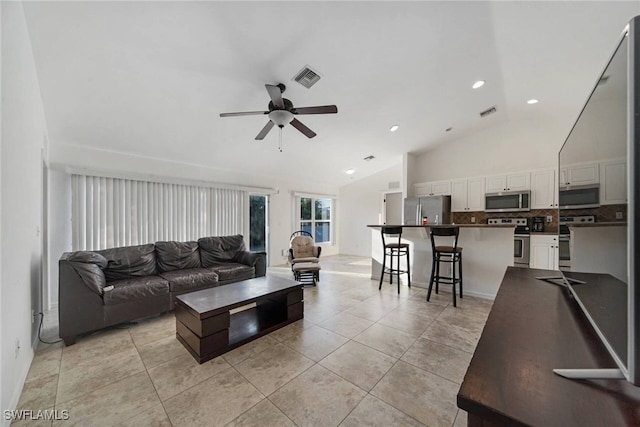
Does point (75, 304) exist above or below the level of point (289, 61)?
below

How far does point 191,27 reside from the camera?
84.0 inches

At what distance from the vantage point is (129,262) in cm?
330

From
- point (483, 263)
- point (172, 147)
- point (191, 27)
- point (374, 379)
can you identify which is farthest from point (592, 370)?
point (172, 147)

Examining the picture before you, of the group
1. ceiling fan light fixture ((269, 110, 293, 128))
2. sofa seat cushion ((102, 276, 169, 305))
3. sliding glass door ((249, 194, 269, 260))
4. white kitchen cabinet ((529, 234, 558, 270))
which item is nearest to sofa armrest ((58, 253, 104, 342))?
sofa seat cushion ((102, 276, 169, 305))

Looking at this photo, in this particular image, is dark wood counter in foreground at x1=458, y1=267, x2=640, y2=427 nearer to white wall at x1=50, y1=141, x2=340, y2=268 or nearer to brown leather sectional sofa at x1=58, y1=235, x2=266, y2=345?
brown leather sectional sofa at x1=58, y1=235, x2=266, y2=345

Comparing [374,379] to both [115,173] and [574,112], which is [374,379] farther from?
[574,112]

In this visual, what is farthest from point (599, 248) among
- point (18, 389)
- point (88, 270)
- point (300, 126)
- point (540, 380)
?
point (88, 270)

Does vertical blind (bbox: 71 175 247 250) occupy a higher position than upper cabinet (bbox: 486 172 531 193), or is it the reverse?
upper cabinet (bbox: 486 172 531 193)

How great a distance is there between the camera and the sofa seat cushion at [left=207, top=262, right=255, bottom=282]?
3.77 metres

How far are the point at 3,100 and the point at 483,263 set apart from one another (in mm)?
5278

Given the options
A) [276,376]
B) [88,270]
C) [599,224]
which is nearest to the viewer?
[599,224]

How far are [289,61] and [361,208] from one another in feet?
18.5

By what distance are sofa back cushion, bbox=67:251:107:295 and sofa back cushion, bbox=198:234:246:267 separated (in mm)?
1528

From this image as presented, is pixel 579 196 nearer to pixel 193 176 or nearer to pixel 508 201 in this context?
pixel 508 201
